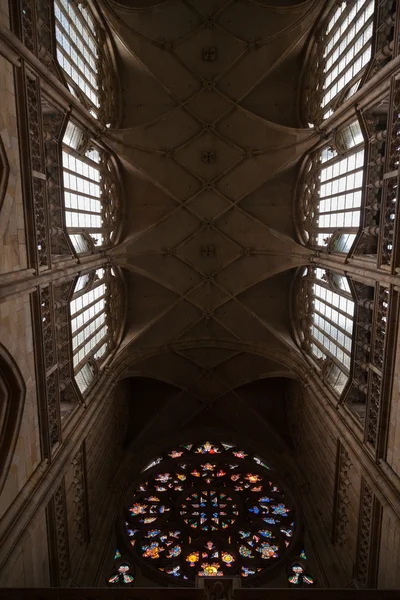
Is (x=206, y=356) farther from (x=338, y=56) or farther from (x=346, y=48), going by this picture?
(x=346, y=48)

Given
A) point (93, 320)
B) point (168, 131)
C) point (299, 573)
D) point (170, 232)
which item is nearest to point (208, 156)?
point (168, 131)

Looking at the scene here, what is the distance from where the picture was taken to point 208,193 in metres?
17.2

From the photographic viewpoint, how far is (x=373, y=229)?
32.4 ft

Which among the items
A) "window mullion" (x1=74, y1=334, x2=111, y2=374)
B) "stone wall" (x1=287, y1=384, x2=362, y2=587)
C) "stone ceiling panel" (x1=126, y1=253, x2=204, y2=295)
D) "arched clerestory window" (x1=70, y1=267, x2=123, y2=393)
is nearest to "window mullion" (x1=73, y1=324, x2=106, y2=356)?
"arched clerestory window" (x1=70, y1=267, x2=123, y2=393)

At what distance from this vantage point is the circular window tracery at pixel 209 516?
43.3ft

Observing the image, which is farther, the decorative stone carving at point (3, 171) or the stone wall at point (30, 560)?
the decorative stone carving at point (3, 171)

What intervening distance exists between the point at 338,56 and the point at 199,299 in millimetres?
8867

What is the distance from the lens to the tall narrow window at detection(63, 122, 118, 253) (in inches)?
467

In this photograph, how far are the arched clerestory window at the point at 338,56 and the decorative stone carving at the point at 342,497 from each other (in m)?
8.40

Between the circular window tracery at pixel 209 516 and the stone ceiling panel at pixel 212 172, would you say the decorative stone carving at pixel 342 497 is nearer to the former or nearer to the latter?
the circular window tracery at pixel 209 516

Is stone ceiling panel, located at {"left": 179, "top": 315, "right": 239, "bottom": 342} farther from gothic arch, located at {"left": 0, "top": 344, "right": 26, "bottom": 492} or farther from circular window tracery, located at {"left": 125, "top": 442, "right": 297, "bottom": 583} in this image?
gothic arch, located at {"left": 0, "top": 344, "right": 26, "bottom": 492}

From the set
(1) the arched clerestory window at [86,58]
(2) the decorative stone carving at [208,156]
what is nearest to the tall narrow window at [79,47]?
(1) the arched clerestory window at [86,58]

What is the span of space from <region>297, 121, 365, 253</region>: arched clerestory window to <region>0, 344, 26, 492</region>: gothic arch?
7.64 metres

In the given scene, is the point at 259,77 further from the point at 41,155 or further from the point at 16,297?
the point at 16,297
